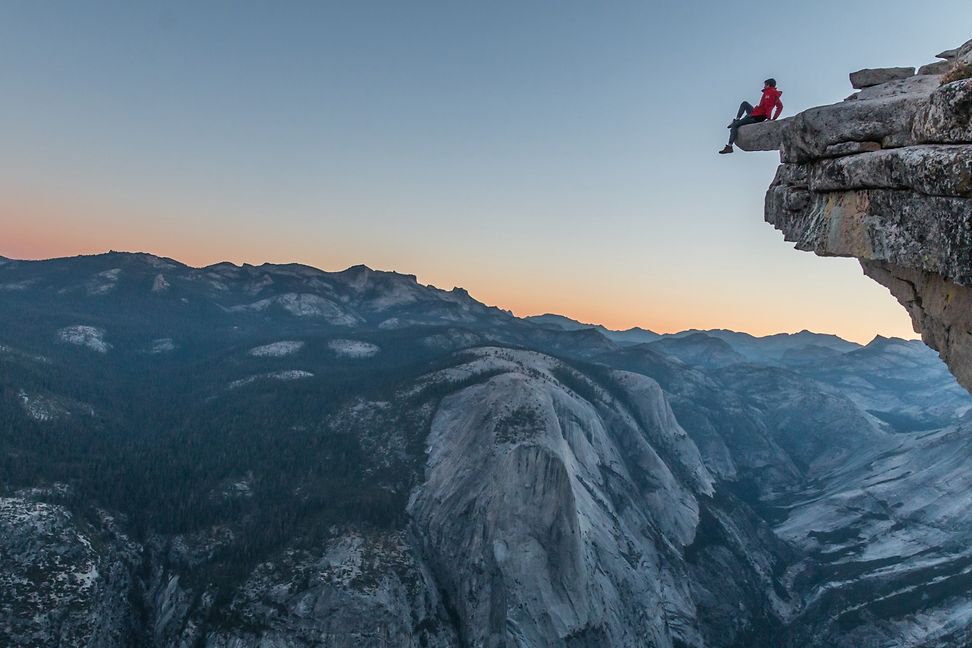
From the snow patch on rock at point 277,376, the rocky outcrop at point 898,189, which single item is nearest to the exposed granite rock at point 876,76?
the rocky outcrop at point 898,189

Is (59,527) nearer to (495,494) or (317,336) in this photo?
(495,494)

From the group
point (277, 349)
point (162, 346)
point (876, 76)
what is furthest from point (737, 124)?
point (162, 346)

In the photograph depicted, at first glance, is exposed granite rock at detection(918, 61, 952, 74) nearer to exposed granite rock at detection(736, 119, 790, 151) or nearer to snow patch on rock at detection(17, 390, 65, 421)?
exposed granite rock at detection(736, 119, 790, 151)

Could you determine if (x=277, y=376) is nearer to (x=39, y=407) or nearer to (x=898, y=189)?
(x=39, y=407)

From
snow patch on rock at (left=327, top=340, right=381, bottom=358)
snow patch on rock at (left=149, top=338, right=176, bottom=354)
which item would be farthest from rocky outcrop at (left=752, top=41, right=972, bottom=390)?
snow patch on rock at (left=149, top=338, right=176, bottom=354)

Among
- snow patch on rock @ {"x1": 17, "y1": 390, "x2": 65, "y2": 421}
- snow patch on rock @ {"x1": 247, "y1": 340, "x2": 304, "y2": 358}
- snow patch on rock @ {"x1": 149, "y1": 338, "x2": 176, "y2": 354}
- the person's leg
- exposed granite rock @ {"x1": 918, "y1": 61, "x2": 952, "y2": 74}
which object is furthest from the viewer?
snow patch on rock @ {"x1": 149, "y1": 338, "x2": 176, "y2": 354}
